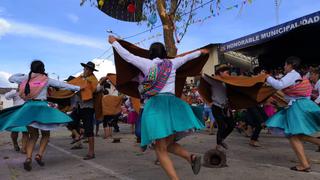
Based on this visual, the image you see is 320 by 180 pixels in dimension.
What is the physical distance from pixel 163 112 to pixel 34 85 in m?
3.12

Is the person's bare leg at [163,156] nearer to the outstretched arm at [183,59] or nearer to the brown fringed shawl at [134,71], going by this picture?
the outstretched arm at [183,59]

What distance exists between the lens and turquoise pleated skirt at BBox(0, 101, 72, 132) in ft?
22.4

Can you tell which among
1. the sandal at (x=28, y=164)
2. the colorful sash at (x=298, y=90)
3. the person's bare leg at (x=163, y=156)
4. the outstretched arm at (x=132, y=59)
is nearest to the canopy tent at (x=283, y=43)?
the colorful sash at (x=298, y=90)

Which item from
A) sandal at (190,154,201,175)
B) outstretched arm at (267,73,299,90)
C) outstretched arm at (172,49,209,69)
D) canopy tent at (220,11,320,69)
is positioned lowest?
sandal at (190,154,201,175)

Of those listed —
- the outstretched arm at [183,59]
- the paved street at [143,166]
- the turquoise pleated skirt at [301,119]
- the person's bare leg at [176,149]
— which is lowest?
the paved street at [143,166]

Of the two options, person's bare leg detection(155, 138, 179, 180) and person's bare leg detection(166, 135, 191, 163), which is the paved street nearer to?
person's bare leg detection(166, 135, 191, 163)

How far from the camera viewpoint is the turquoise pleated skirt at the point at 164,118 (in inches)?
189

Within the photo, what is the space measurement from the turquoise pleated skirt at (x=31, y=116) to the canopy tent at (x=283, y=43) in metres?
7.63

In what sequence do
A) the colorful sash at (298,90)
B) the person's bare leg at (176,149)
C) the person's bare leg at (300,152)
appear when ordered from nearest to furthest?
the person's bare leg at (176,149), the person's bare leg at (300,152), the colorful sash at (298,90)

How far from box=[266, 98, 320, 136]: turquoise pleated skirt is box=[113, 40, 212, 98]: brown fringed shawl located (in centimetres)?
162

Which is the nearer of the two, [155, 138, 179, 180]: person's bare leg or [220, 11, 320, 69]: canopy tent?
[155, 138, 179, 180]: person's bare leg

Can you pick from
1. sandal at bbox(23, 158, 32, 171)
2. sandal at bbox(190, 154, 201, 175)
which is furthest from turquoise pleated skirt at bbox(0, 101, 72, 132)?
sandal at bbox(190, 154, 201, 175)

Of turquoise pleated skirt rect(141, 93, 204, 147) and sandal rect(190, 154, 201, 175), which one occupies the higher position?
turquoise pleated skirt rect(141, 93, 204, 147)

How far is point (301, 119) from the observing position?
20.5 ft
